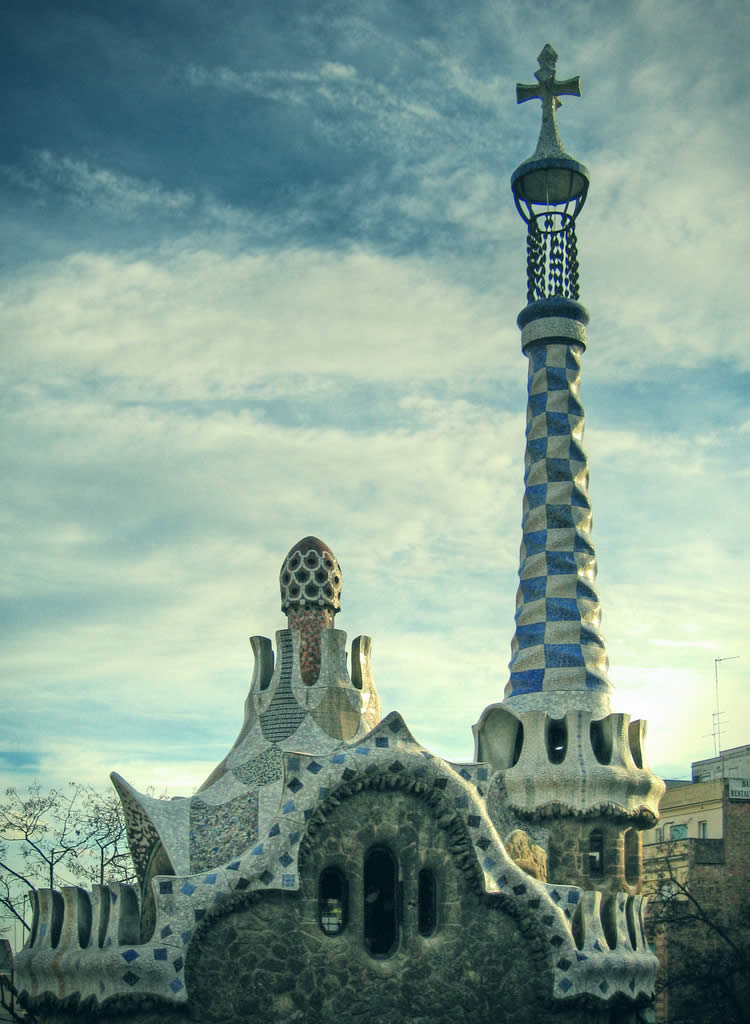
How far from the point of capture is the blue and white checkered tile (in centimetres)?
1756

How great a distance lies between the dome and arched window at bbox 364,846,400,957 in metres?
3.49

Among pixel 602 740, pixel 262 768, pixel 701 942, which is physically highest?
pixel 602 740

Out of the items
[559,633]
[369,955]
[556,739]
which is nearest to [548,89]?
[559,633]

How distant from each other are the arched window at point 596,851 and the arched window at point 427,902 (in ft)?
12.3

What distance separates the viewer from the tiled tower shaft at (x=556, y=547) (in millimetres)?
17453

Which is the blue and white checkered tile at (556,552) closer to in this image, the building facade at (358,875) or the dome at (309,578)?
the building facade at (358,875)

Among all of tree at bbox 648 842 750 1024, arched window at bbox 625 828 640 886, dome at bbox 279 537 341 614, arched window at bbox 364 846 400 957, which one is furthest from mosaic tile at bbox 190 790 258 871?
tree at bbox 648 842 750 1024

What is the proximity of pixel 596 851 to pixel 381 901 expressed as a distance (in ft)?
14.3

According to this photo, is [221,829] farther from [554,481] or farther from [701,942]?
[701,942]

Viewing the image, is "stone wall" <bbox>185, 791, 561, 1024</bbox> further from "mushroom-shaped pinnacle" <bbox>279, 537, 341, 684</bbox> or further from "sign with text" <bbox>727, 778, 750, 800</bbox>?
"sign with text" <bbox>727, 778, 750, 800</bbox>

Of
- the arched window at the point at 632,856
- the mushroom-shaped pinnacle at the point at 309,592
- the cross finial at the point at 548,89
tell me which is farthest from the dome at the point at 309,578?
the cross finial at the point at 548,89

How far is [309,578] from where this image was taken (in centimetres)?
1590

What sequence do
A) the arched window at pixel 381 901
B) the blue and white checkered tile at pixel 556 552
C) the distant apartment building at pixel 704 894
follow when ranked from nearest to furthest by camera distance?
the arched window at pixel 381 901 < the blue and white checkered tile at pixel 556 552 < the distant apartment building at pixel 704 894

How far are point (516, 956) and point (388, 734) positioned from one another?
253 centimetres
